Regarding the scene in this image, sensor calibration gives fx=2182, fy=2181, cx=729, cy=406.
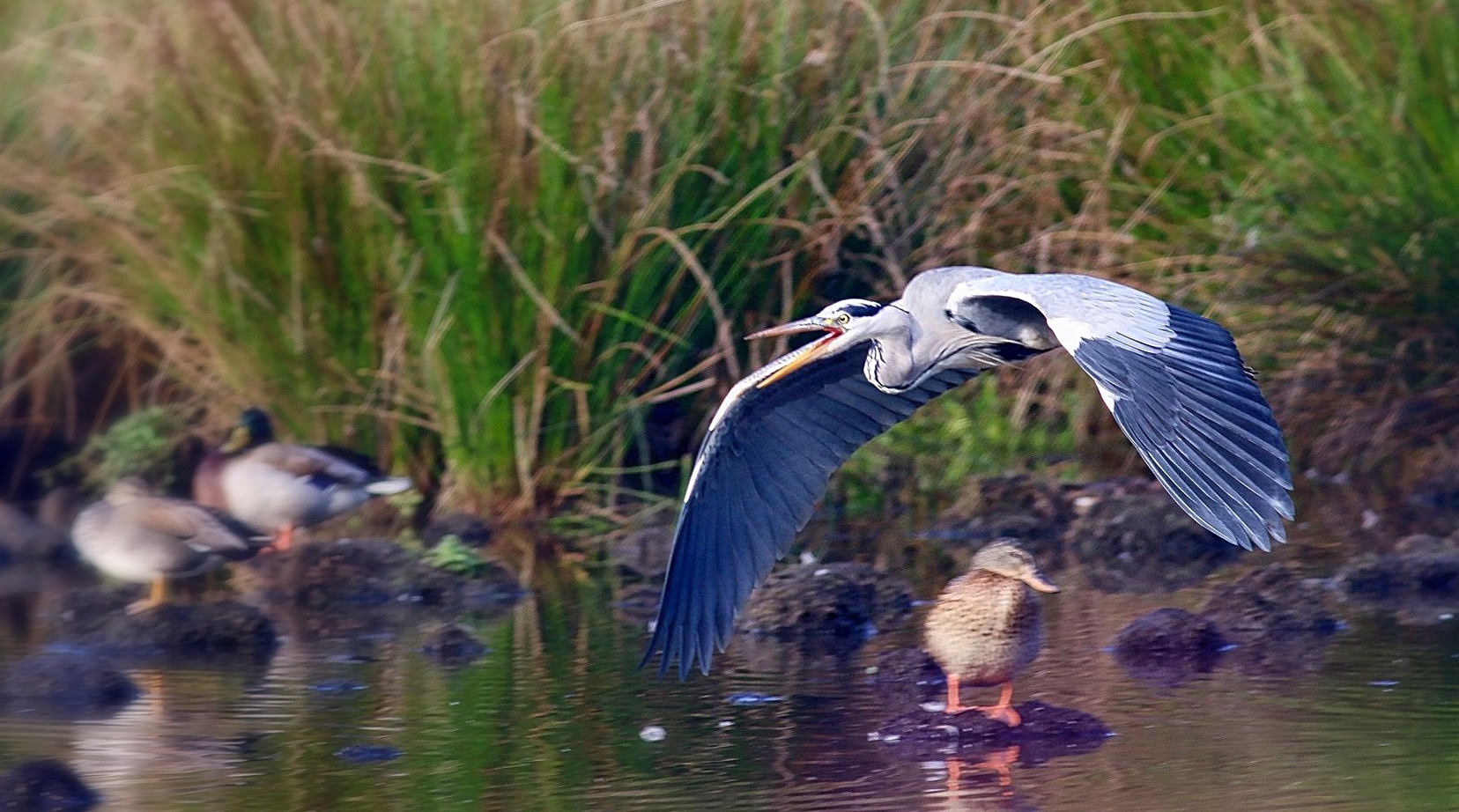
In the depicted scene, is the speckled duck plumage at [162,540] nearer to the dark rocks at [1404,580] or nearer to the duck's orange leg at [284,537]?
the duck's orange leg at [284,537]

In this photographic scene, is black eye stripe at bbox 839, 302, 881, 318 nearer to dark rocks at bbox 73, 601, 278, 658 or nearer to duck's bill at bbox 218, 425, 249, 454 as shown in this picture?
dark rocks at bbox 73, 601, 278, 658

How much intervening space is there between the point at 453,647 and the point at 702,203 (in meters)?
2.52

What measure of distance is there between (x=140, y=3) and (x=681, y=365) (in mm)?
2512

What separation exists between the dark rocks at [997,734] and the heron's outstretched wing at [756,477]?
60 cm

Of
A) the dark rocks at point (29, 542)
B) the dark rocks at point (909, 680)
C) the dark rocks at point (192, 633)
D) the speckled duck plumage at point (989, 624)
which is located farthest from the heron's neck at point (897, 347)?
the dark rocks at point (29, 542)

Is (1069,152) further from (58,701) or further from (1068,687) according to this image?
(58,701)

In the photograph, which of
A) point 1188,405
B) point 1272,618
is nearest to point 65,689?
point 1188,405

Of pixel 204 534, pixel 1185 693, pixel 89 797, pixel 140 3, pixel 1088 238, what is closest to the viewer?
pixel 89 797

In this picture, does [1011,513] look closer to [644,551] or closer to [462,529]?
[644,551]

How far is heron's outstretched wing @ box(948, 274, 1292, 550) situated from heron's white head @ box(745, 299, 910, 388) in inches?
29.2

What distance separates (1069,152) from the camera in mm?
8211

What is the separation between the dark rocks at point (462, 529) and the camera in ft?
24.6

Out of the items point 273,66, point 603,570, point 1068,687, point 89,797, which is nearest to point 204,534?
point 603,570

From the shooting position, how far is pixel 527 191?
7.57 metres
